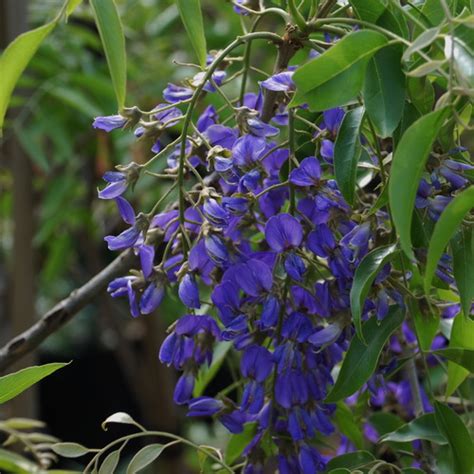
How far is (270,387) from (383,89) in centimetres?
21

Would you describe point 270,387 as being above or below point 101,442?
above

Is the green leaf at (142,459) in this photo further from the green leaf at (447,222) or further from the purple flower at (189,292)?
the green leaf at (447,222)

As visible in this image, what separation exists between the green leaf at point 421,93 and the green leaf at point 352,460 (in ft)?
0.71

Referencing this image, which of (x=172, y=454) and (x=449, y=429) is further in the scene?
(x=172, y=454)

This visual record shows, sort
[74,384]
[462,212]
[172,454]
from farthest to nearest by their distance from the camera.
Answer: [74,384], [172,454], [462,212]

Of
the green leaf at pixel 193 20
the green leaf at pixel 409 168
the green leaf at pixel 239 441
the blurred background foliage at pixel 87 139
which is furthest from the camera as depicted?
the blurred background foliage at pixel 87 139

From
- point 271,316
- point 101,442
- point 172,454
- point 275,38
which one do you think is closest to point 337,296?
point 271,316

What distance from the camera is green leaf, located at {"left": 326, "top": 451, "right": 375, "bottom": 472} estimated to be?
0.56m

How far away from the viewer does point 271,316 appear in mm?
502

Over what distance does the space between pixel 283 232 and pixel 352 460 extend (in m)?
0.16

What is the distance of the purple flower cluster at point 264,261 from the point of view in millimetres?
491

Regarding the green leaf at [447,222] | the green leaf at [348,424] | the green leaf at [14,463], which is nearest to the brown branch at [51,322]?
the green leaf at [14,463]

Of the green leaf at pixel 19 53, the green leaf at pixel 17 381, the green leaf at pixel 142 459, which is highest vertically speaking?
the green leaf at pixel 19 53

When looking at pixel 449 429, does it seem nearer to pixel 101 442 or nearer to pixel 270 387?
pixel 270 387
